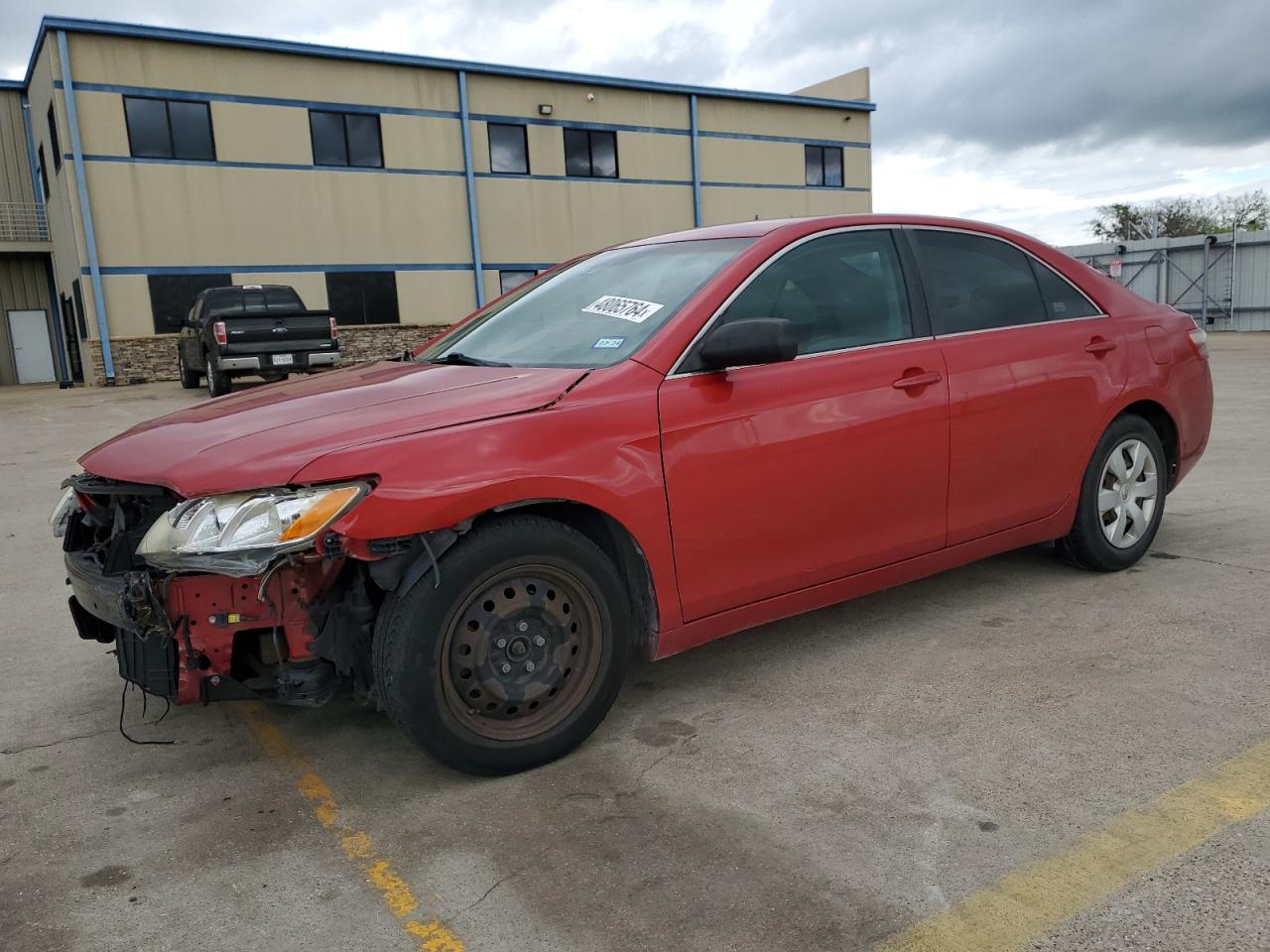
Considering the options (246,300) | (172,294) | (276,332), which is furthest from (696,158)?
(276,332)

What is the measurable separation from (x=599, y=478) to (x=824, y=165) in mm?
29876

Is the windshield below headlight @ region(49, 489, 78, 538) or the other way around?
the other way around

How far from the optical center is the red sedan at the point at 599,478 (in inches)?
106

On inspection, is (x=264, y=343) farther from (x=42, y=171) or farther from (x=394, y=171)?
(x=42, y=171)

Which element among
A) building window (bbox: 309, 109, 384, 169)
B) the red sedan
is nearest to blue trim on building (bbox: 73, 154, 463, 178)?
building window (bbox: 309, 109, 384, 169)

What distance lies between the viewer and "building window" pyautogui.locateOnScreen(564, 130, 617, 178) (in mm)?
25984

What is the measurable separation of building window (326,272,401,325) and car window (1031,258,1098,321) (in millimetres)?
21044

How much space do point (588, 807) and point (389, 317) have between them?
22639 millimetres

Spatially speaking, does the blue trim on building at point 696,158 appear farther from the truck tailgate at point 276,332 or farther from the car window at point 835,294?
the car window at point 835,294

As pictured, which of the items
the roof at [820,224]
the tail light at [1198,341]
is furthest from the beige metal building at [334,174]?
the tail light at [1198,341]

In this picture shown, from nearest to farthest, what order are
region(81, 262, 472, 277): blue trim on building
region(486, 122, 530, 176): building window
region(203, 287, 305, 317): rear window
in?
region(203, 287, 305, 317): rear window
region(81, 262, 472, 277): blue trim on building
region(486, 122, 530, 176): building window

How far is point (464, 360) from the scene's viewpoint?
3670 millimetres

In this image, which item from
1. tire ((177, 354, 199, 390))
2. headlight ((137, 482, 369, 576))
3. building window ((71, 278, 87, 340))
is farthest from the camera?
building window ((71, 278, 87, 340))

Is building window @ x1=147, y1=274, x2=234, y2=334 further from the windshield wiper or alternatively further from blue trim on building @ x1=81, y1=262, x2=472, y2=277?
the windshield wiper
